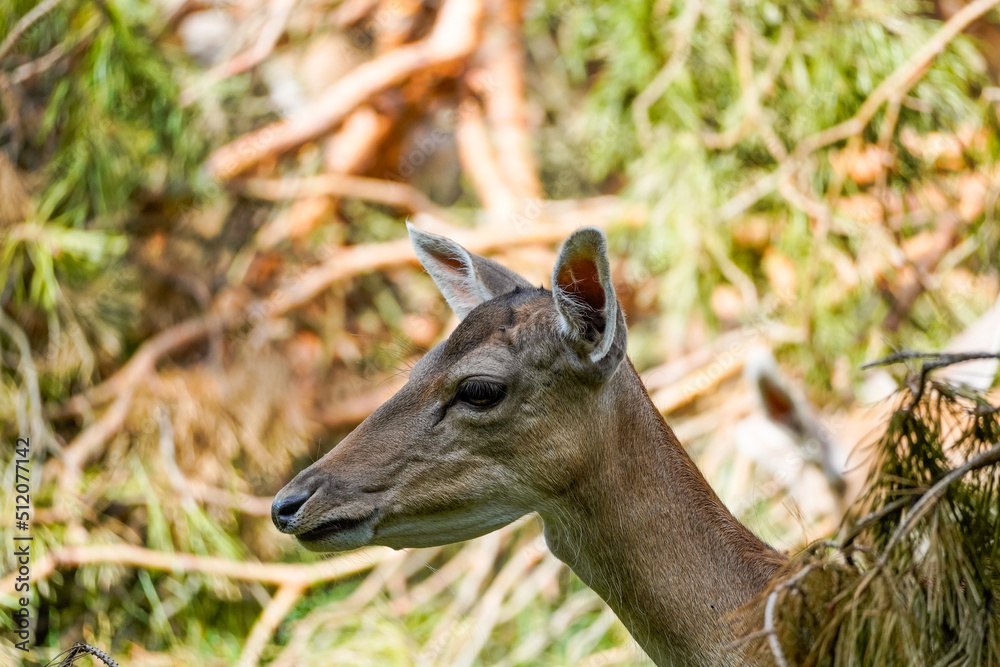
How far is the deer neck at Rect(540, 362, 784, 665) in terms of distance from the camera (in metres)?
1.71

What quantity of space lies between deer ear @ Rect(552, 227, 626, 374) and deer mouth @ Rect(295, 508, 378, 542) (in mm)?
542

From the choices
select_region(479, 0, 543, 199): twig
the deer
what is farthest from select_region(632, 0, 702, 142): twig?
the deer

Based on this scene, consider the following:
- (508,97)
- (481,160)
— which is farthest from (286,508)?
(508,97)

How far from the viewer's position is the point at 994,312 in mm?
3766

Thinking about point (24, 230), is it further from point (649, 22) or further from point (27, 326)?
point (649, 22)

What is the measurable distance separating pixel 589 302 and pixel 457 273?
0.47m

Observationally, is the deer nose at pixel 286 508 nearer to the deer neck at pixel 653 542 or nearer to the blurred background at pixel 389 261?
the deer neck at pixel 653 542

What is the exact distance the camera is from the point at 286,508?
1681 millimetres

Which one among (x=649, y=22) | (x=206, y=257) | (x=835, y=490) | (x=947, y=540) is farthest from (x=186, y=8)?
(x=947, y=540)

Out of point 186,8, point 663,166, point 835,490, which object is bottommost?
point 835,490

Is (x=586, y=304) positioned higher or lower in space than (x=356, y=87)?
higher

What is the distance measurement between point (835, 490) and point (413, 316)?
259 centimetres

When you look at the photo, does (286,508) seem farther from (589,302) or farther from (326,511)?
(589,302)

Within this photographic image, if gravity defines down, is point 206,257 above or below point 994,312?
above
